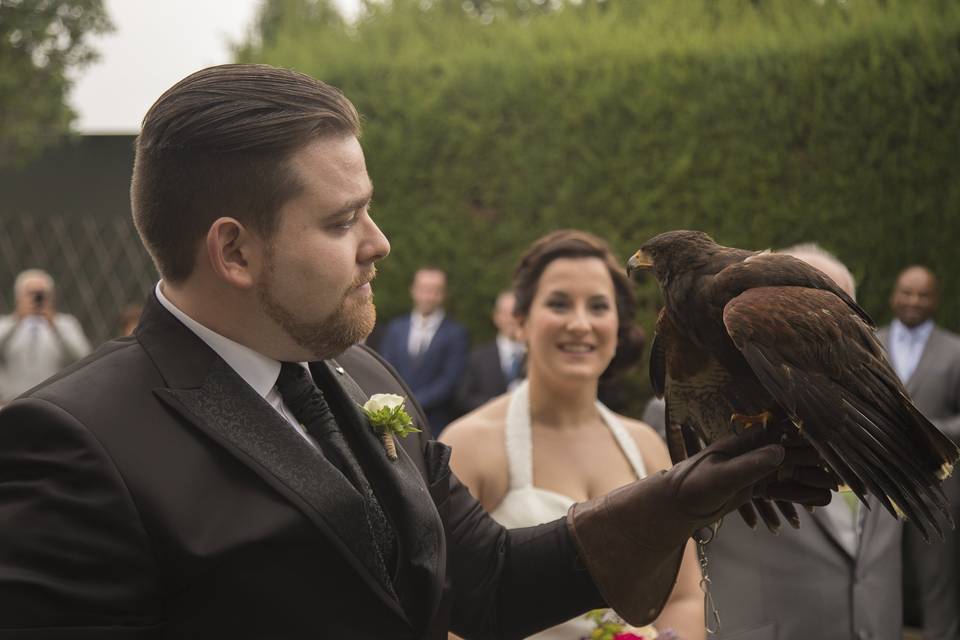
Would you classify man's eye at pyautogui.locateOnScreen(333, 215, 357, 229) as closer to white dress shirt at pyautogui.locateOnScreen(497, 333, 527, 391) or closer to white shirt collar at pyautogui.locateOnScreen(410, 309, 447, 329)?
white dress shirt at pyautogui.locateOnScreen(497, 333, 527, 391)

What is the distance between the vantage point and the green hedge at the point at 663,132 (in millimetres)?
7516

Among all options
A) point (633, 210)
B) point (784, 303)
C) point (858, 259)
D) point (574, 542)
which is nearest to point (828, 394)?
point (784, 303)

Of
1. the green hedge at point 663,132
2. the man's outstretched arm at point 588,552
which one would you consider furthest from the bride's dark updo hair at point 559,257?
the green hedge at point 663,132

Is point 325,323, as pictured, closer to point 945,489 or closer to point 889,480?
point 889,480

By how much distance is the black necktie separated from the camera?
1.87 m

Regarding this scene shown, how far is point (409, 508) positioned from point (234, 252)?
553 millimetres

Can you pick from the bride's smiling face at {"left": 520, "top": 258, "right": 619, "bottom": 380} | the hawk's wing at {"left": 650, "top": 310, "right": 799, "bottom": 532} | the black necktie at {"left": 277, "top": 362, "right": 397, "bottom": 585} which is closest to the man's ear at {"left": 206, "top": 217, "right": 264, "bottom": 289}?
the black necktie at {"left": 277, "top": 362, "right": 397, "bottom": 585}

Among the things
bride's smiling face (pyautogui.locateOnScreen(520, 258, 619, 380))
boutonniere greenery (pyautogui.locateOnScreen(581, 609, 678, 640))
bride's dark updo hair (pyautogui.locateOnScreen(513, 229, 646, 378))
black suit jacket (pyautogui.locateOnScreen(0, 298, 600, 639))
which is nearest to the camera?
black suit jacket (pyautogui.locateOnScreen(0, 298, 600, 639))

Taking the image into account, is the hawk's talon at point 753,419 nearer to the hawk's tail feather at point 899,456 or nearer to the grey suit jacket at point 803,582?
the hawk's tail feather at point 899,456

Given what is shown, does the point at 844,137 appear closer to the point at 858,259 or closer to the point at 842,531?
the point at 858,259

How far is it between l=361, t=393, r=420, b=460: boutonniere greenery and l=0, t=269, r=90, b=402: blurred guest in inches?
275

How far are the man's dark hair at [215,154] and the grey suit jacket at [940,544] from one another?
212 inches

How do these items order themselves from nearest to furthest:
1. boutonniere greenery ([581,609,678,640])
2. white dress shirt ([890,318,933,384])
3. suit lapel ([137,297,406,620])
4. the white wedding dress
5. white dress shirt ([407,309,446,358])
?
1. suit lapel ([137,297,406,620])
2. boutonniere greenery ([581,609,678,640])
3. the white wedding dress
4. white dress shirt ([890,318,933,384])
5. white dress shirt ([407,309,446,358])

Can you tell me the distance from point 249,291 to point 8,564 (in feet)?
1.93
